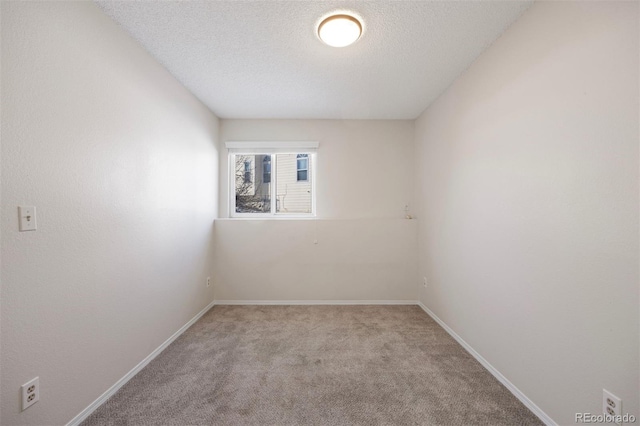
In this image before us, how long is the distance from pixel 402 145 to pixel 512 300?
2398 millimetres

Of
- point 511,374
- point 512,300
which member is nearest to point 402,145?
point 512,300

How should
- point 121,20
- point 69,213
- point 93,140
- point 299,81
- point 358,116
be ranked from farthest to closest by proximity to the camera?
point 358,116 → point 299,81 → point 121,20 → point 93,140 → point 69,213

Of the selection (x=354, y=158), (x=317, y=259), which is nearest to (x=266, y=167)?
(x=354, y=158)

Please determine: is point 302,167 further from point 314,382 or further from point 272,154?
point 314,382

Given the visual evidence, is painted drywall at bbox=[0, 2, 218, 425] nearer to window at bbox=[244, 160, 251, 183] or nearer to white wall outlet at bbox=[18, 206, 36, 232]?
white wall outlet at bbox=[18, 206, 36, 232]

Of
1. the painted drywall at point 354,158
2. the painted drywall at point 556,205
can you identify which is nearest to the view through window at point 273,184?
the painted drywall at point 354,158

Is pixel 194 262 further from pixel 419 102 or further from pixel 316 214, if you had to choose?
pixel 419 102

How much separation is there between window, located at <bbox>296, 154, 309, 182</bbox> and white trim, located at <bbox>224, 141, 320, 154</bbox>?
11 centimetres

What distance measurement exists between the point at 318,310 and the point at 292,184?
1.75m

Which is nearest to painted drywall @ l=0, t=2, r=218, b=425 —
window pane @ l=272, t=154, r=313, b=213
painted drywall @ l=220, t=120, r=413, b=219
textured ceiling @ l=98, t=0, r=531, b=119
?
textured ceiling @ l=98, t=0, r=531, b=119

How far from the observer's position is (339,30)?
1.70m

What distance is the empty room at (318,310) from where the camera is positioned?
117 centimetres

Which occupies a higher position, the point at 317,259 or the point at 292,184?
the point at 292,184

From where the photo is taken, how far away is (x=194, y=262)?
9.27 ft
